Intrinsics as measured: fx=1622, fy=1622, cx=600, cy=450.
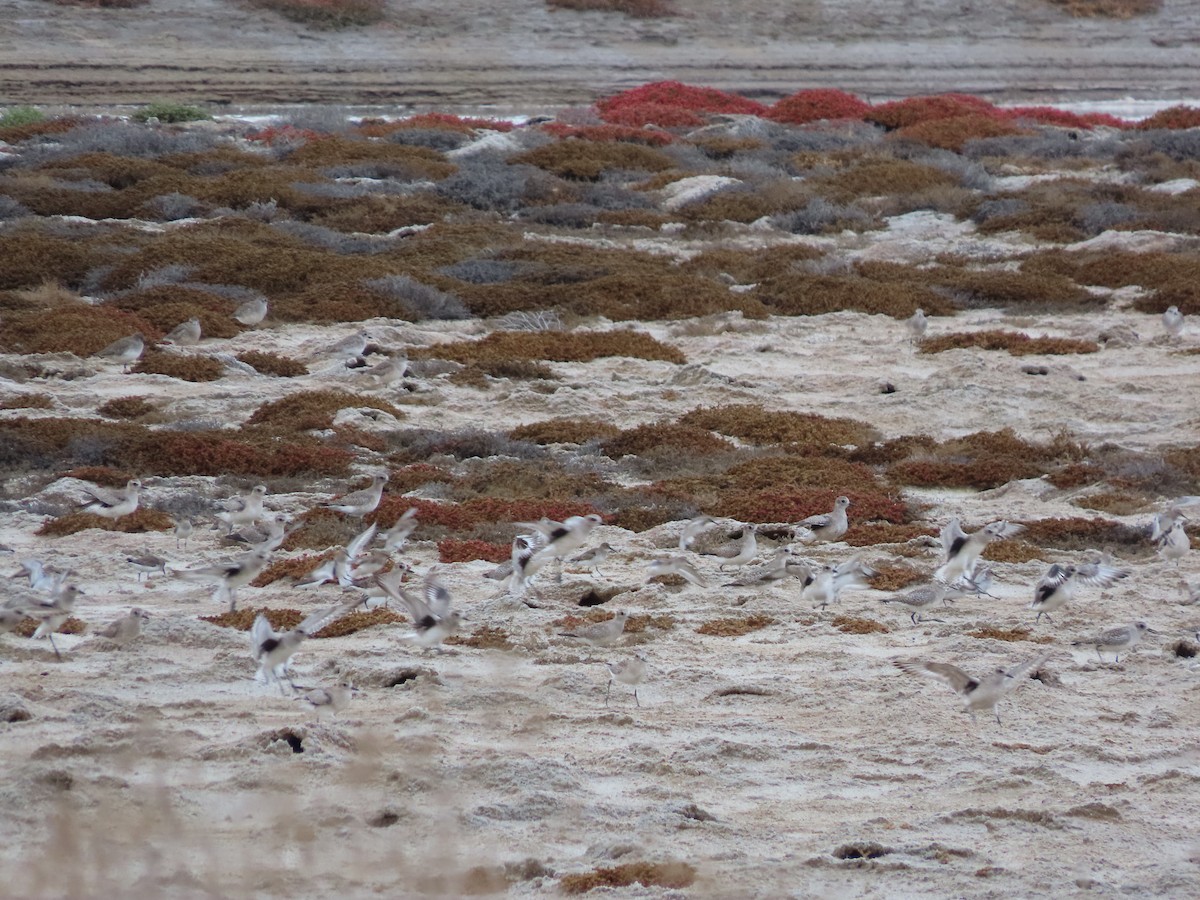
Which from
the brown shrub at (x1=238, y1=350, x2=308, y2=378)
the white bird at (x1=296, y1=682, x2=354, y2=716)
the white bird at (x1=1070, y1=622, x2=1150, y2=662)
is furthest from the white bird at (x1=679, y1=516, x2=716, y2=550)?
the brown shrub at (x1=238, y1=350, x2=308, y2=378)

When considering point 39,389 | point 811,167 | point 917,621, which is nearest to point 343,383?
point 39,389

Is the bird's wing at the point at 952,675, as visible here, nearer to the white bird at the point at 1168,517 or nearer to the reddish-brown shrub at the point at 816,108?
the white bird at the point at 1168,517

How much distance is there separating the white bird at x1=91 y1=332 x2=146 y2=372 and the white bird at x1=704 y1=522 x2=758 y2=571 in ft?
27.5

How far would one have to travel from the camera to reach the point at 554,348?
19.9m

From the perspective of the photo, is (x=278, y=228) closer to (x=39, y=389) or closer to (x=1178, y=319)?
(x=39, y=389)

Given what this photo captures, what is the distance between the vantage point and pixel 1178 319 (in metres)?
19.9

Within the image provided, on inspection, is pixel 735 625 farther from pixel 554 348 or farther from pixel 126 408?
pixel 554 348

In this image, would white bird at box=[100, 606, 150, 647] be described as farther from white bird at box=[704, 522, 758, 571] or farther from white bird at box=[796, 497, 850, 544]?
white bird at box=[796, 497, 850, 544]

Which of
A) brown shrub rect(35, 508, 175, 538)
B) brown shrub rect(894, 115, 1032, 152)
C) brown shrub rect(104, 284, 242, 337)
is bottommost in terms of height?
brown shrub rect(35, 508, 175, 538)

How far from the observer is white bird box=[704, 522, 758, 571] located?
1195cm

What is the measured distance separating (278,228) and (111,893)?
2071 cm

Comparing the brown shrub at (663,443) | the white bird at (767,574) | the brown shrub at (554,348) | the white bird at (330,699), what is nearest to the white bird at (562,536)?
the white bird at (767,574)

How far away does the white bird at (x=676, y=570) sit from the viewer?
442 inches

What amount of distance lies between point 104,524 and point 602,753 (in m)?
5.93
